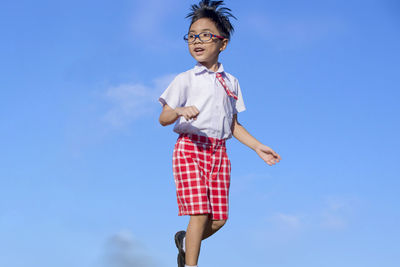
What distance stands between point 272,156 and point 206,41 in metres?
1.38

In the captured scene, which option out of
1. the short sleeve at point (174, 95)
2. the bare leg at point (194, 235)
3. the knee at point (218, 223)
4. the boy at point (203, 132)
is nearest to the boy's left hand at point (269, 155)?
the boy at point (203, 132)

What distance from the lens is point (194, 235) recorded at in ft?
15.3

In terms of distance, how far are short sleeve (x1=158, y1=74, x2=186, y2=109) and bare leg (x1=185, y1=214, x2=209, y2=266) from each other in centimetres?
111

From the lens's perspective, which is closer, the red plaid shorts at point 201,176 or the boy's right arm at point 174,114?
the boy's right arm at point 174,114

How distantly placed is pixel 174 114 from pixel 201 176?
0.73 meters

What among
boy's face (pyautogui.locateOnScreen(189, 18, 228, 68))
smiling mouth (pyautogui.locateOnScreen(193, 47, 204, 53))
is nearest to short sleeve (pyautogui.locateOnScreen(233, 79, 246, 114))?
boy's face (pyautogui.locateOnScreen(189, 18, 228, 68))

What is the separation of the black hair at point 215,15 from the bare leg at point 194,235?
1.94 metres

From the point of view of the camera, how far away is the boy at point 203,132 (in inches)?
184

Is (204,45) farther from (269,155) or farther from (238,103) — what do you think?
(269,155)

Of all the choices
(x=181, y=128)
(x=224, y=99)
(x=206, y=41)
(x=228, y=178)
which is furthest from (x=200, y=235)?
(x=206, y=41)

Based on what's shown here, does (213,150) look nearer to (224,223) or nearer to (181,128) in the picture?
(181,128)

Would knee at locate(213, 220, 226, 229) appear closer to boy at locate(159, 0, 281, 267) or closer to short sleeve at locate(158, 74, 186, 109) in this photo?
boy at locate(159, 0, 281, 267)

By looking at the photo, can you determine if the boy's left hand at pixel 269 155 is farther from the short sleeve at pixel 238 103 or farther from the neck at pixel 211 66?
the neck at pixel 211 66

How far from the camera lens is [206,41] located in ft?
16.2
